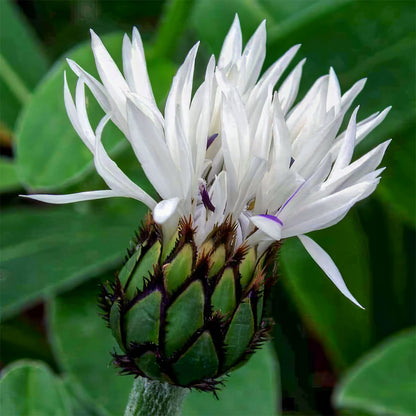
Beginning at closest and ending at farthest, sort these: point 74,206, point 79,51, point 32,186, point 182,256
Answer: point 182,256 → point 32,186 → point 79,51 → point 74,206

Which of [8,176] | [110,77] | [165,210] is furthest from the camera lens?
[8,176]

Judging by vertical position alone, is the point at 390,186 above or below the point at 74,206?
below

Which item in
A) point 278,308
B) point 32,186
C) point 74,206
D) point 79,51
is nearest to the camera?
point 32,186

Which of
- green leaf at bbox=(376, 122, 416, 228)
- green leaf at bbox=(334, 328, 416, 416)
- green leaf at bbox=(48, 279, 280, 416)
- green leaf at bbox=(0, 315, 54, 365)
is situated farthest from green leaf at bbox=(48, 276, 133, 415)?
green leaf at bbox=(376, 122, 416, 228)

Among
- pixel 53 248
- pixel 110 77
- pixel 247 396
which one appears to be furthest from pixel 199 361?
pixel 53 248

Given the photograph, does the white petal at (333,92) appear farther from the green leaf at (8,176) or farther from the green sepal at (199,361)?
the green leaf at (8,176)

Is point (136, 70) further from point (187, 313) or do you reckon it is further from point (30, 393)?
point (30, 393)

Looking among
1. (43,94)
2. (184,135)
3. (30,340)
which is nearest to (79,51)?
(43,94)

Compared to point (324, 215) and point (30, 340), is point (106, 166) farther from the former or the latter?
point (30, 340)
